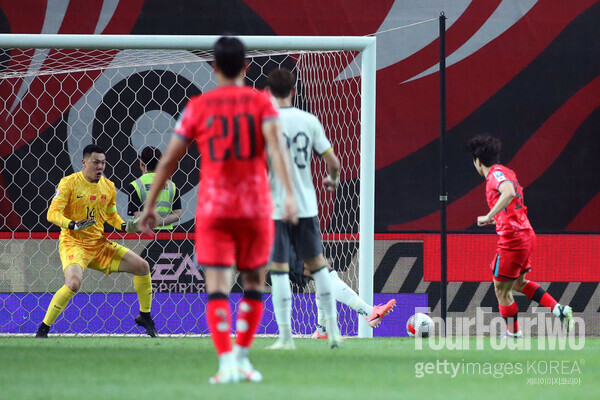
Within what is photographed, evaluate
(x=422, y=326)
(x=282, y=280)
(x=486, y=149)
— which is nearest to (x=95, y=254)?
(x=282, y=280)

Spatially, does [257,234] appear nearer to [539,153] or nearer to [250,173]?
[250,173]

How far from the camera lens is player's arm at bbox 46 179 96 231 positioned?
7297 mm

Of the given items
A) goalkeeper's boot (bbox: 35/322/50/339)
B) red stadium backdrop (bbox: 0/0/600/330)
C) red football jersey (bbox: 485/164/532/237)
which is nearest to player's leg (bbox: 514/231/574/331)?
red football jersey (bbox: 485/164/532/237)

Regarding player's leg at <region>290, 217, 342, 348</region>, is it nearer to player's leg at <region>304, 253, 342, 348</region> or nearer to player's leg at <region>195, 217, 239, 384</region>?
player's leg at <region>304, 253, 342, 348</region>

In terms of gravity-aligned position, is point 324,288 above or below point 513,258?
below

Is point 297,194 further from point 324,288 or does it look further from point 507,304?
point 507,304

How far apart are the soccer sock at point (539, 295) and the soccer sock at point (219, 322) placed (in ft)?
15.2

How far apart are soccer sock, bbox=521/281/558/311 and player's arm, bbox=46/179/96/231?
3705 mm

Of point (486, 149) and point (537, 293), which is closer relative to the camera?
point (486, 149)

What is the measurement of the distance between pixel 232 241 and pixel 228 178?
28cm

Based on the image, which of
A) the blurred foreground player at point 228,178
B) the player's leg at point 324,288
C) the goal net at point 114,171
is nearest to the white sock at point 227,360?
the blurred foreground player at point 228,178

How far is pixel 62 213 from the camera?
7.55 m
